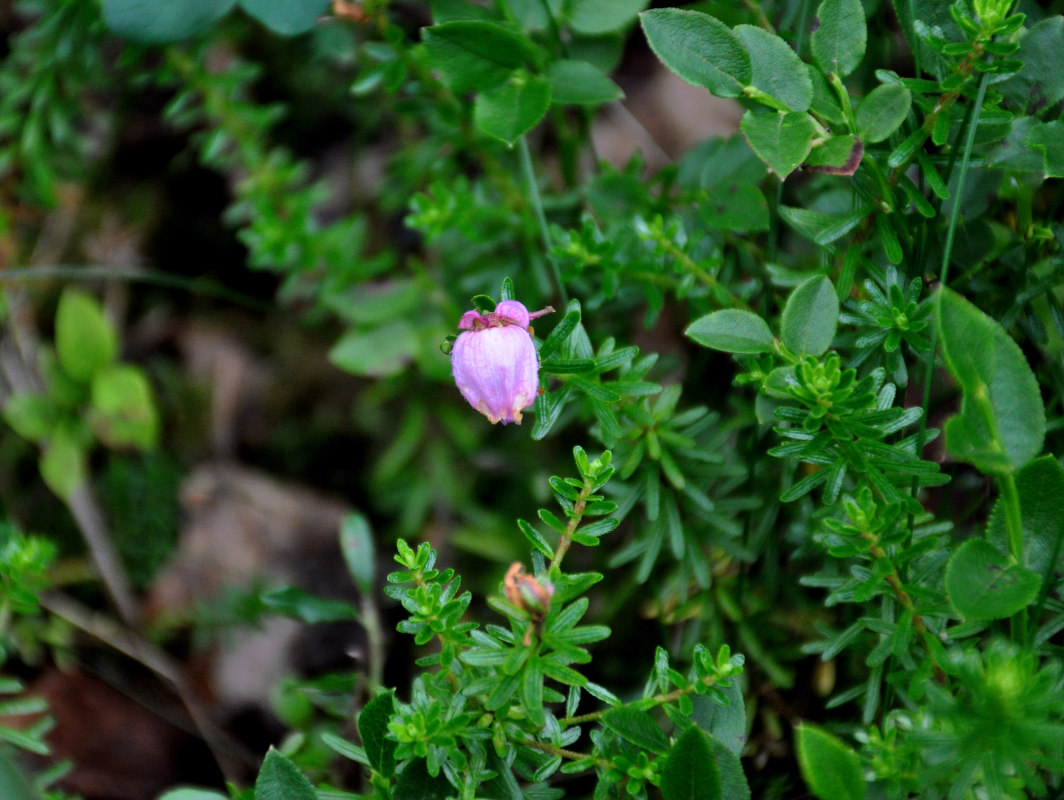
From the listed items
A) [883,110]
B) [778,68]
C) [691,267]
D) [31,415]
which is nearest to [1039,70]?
[883,110]

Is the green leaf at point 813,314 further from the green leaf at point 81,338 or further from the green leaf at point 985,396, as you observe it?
the green leaf at point 81,338

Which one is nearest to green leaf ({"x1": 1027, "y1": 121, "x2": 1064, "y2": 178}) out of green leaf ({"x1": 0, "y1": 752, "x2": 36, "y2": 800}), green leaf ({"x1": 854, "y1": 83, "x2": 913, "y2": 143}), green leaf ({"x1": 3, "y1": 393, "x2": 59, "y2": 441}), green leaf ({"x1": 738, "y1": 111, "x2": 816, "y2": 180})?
green leaf ({"x1": 854, "y1": 83, "x2": 913, "y2": 143})

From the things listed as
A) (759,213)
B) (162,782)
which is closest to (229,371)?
(162,782)

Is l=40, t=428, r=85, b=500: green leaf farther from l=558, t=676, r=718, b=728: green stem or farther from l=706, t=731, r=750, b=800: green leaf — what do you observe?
l=706, t=731, r=750, b=800: green leaf

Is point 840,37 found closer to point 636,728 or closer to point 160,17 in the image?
point 636,728

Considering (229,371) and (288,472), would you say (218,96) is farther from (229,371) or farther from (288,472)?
(288,472)

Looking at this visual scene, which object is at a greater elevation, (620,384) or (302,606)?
(620,384)

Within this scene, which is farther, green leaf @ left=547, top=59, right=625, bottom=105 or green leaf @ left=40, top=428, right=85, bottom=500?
green leaf @ left=40, top=428, right=85, bottom=500
